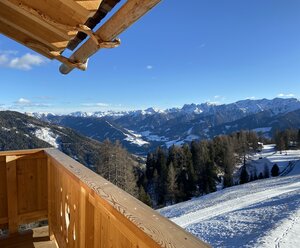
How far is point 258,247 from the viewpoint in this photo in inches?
457

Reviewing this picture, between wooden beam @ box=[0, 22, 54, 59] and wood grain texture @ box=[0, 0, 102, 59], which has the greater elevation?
wooden beam @ box=[0, 22, 54, 59]

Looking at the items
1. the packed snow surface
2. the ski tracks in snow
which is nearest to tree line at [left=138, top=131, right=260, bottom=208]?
the ski tracks in snow

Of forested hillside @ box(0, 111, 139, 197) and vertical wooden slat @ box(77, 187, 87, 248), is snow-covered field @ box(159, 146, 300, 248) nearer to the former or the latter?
vertical wooden slat @ box(77, 187, 87, 248)

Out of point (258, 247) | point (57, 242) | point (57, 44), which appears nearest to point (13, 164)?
point (57, 242)

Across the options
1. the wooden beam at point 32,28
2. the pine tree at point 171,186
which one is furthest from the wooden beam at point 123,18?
the pine tree at point 171,186

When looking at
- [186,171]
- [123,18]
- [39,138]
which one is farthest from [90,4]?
[39,138]

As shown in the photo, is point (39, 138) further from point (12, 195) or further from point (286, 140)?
point (12, 195)

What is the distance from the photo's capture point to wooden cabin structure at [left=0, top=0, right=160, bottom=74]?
73.8 inches

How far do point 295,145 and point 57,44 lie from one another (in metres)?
83.7

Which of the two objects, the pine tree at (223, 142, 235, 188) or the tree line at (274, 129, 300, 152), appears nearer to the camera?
the pine tree at (223, 142, 235, 188)

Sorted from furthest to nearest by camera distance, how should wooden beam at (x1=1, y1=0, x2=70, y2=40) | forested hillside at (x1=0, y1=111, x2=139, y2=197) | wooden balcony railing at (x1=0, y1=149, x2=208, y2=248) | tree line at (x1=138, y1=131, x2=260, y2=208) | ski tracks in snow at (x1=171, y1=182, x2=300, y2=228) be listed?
forested hillside at (x1=0, y1=111, x2=139, y2=197) < tree line at (x1=138, y1=131, x2=260, y2=208) < ski tracks in snow at (x1=171, y1=182, x2=300, y2=228) < wooden beam at (x1=1, y1=0, x2=70, y2=40) < wooden balcony railing at (x1=0, y1=149, x2=208, y2=248)

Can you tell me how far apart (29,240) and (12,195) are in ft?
2.00

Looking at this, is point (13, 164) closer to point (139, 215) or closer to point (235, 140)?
point (139, 215)

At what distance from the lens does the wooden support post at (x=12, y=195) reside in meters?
3.75
